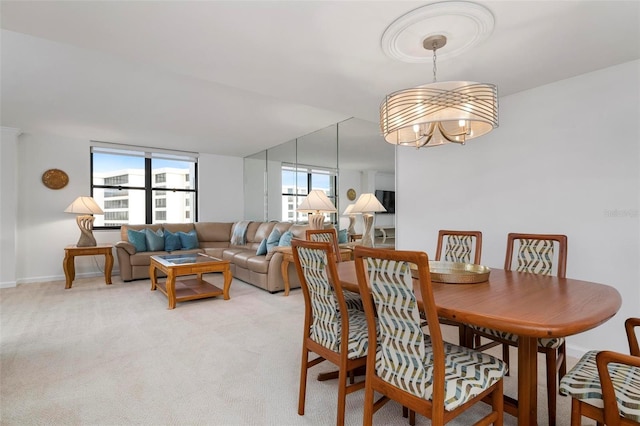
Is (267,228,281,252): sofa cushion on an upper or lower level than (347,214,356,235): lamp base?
lower

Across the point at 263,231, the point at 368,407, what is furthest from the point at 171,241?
the point at 368,407

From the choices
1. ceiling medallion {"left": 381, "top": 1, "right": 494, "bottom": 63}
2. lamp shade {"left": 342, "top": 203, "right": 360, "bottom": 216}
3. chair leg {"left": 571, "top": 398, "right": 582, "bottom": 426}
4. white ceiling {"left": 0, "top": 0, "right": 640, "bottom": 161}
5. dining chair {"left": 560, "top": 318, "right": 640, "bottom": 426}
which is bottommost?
chair leg {"left": 571, "top": 398, "right": 582, "bottom": 426}

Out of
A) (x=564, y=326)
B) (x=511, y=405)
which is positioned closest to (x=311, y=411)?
(x=511, y=405)

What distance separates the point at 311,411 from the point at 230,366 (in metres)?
0.79

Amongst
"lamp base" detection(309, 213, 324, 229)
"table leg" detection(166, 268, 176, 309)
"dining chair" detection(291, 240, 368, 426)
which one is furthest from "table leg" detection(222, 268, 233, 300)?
"dining chair" detection(291, 240, 368, 426)

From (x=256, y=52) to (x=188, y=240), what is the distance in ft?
14.8

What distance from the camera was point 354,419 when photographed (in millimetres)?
1675

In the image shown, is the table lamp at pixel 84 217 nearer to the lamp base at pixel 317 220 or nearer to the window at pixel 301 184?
the window at pixel 301 184

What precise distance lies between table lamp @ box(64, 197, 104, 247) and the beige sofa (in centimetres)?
45

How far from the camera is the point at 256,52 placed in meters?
2.21

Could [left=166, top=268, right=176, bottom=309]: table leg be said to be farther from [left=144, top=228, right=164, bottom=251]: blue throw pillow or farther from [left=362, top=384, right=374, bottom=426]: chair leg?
[left=362, top=384, right=374, bottom=426]: chair leg

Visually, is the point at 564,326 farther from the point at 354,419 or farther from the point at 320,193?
the point at 320,193

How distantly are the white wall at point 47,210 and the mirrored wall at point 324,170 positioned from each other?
2.88 metres

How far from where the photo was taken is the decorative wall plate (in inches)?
205
